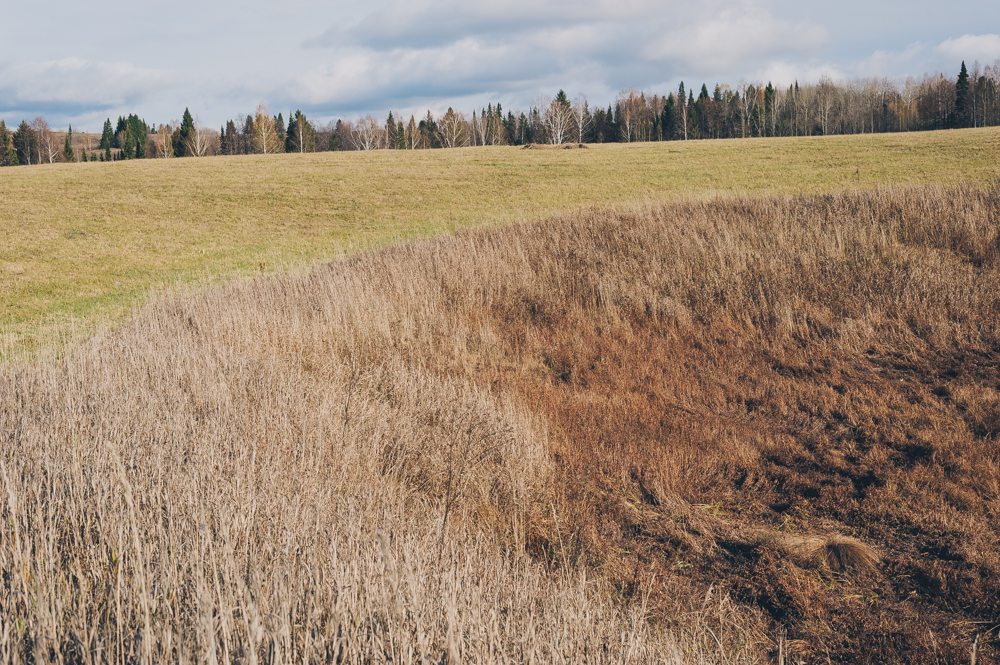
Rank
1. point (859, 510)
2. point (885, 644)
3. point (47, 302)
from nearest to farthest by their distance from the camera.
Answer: point (885, 644) → point (859, 510) → point (47, 302)

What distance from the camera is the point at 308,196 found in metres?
26.1

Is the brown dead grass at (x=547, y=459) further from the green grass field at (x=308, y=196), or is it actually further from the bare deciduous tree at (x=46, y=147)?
the bare deciduous tree at (x=46, y=147)

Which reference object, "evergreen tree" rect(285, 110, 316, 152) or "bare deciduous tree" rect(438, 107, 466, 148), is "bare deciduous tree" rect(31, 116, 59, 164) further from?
"bare deciduous tree" rect(438, 107, 466, 148)

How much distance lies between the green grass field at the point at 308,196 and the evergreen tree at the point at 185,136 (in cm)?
3534

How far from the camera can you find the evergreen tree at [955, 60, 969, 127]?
209ft

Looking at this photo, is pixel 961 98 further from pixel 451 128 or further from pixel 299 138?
pixel 299 138

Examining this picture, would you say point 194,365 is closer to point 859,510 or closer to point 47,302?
point 859,510

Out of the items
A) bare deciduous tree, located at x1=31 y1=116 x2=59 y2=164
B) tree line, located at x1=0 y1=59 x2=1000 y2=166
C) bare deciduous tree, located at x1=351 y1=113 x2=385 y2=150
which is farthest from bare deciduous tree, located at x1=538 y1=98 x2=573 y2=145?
bare deciduous tree, located at x1=31 y1=116 x2=59 y2=164

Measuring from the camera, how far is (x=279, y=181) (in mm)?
29562

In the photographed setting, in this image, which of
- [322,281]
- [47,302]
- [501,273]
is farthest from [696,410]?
[47,302]

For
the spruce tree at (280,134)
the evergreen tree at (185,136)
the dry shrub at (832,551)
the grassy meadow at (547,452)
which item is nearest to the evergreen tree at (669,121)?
the spruce tree at (280,134)

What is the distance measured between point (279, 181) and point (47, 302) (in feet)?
61.5

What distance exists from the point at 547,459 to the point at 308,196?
24106mm

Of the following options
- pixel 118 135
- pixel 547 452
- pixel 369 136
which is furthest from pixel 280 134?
pixel 547 452
